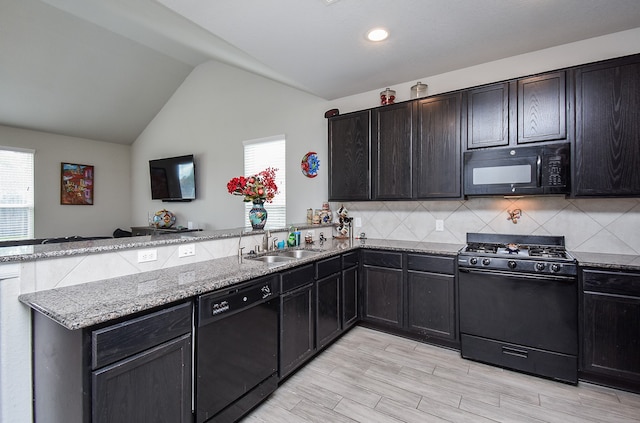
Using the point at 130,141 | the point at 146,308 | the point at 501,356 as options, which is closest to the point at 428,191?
the point at 501,356

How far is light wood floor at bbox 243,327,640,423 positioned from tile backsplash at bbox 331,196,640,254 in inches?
45.9

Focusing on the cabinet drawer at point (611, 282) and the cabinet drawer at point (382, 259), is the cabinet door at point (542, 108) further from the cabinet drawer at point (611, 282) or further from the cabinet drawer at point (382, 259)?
the cabinet drawer at point (382, 259)

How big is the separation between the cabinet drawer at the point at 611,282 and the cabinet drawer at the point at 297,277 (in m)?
2.02

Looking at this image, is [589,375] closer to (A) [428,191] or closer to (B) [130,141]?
(A) [428,191]

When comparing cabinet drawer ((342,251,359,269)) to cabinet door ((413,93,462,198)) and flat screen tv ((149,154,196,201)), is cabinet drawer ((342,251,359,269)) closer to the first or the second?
cabinet door ((413,93,462,198))

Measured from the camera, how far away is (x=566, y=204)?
269 cm

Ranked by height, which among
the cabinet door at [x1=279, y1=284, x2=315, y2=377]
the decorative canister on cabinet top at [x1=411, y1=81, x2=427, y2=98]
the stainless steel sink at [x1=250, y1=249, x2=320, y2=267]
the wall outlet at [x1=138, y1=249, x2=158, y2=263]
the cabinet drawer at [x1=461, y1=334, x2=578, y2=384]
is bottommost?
the cabinet drawer at [x1=461, y1=334, x2=578, y2=384]

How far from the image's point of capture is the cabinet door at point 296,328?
7.22 ft

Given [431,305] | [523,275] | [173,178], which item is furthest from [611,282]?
[173,178]

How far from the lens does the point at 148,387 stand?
1360 millimetres

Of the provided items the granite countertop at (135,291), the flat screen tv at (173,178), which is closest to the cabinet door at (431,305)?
the granite countertop at (135,291)

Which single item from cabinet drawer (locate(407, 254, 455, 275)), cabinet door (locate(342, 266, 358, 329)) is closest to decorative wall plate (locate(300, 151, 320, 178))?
cabinet door (locate(342, 266, 358, 329))

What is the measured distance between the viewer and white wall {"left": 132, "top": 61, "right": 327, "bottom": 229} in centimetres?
423

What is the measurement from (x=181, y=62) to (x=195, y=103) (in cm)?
71
